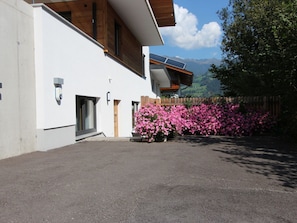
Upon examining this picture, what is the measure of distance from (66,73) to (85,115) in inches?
90.4

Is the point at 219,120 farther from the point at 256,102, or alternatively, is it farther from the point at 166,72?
the point at 166,72

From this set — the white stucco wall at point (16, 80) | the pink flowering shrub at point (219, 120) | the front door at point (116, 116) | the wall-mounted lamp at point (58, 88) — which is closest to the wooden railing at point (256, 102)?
the pink flowering shrub at point (219, 120)

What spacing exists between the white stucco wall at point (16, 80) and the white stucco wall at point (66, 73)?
0.22 meters

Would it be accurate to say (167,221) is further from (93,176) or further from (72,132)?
(72,132)

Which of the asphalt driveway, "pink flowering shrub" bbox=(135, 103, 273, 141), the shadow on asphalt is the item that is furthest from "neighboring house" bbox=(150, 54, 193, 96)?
the asphalt driveway

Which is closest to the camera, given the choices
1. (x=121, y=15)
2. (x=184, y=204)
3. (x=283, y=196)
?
(x=184, y=204)

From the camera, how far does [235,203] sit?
141 inches

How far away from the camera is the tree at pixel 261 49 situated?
9119 mm

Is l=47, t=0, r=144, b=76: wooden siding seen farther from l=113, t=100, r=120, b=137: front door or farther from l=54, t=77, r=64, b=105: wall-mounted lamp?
l=54, t=77, r=64, b=105: wall-mounted lamp

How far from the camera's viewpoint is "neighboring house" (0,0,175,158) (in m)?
6.56

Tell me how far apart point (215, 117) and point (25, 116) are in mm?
7616

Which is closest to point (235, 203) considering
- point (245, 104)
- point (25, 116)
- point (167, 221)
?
point (167, 221)

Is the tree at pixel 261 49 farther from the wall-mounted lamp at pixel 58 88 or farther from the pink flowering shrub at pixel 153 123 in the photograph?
the wall-mounted lamp at pixel 58 88

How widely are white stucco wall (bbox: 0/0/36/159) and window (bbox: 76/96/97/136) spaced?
8.87 ft
